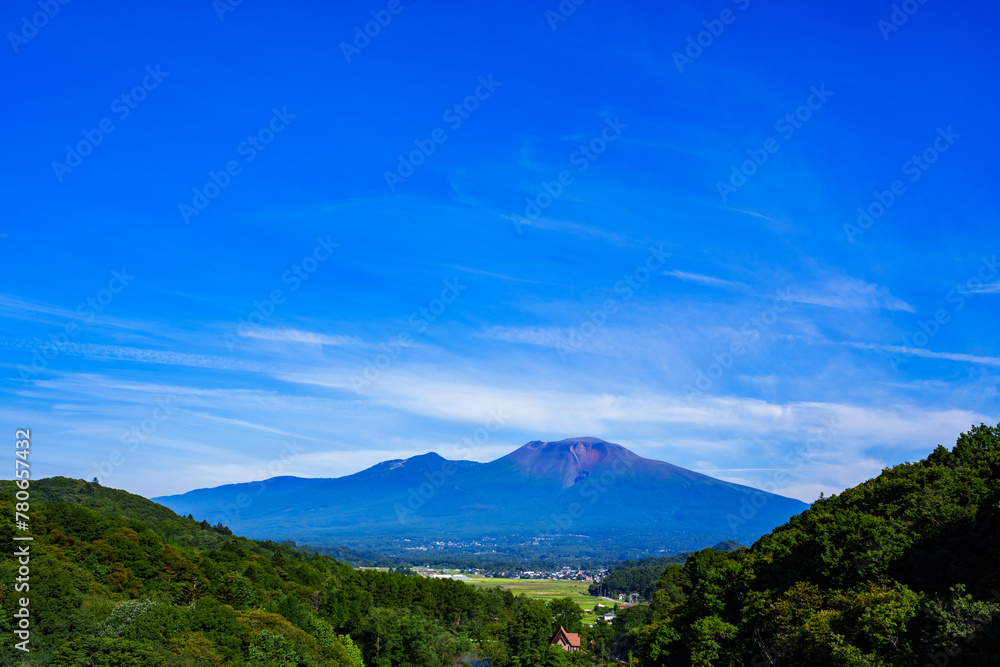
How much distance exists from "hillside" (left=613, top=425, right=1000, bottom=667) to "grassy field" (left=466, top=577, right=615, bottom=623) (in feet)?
205

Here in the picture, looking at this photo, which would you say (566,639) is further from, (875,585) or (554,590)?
(554,590)

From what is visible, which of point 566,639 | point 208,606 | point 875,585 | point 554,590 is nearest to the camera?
point 875,585

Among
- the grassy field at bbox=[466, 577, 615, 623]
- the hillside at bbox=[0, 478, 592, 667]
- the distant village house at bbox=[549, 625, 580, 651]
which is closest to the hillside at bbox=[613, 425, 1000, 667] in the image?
the hillside at bbox=[0, 478, 592, 667]

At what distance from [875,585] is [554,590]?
119 meters

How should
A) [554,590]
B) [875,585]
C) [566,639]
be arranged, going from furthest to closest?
[554,590]
[566,639]
[875,585]

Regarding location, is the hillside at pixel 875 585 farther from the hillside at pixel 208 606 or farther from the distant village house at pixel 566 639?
the distant village house at pixel 566 639

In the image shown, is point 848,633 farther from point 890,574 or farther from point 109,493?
point 109,493

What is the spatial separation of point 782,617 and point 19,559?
1301 inches

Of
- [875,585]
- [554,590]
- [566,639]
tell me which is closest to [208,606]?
[875,585]

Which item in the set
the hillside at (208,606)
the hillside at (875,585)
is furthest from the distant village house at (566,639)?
the hillside at (875,585)

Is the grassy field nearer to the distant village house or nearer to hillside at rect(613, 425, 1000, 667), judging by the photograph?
the distant village house

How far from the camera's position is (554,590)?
13888 cm

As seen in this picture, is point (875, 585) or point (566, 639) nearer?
point (875, 585)

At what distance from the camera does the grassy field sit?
117 metres
